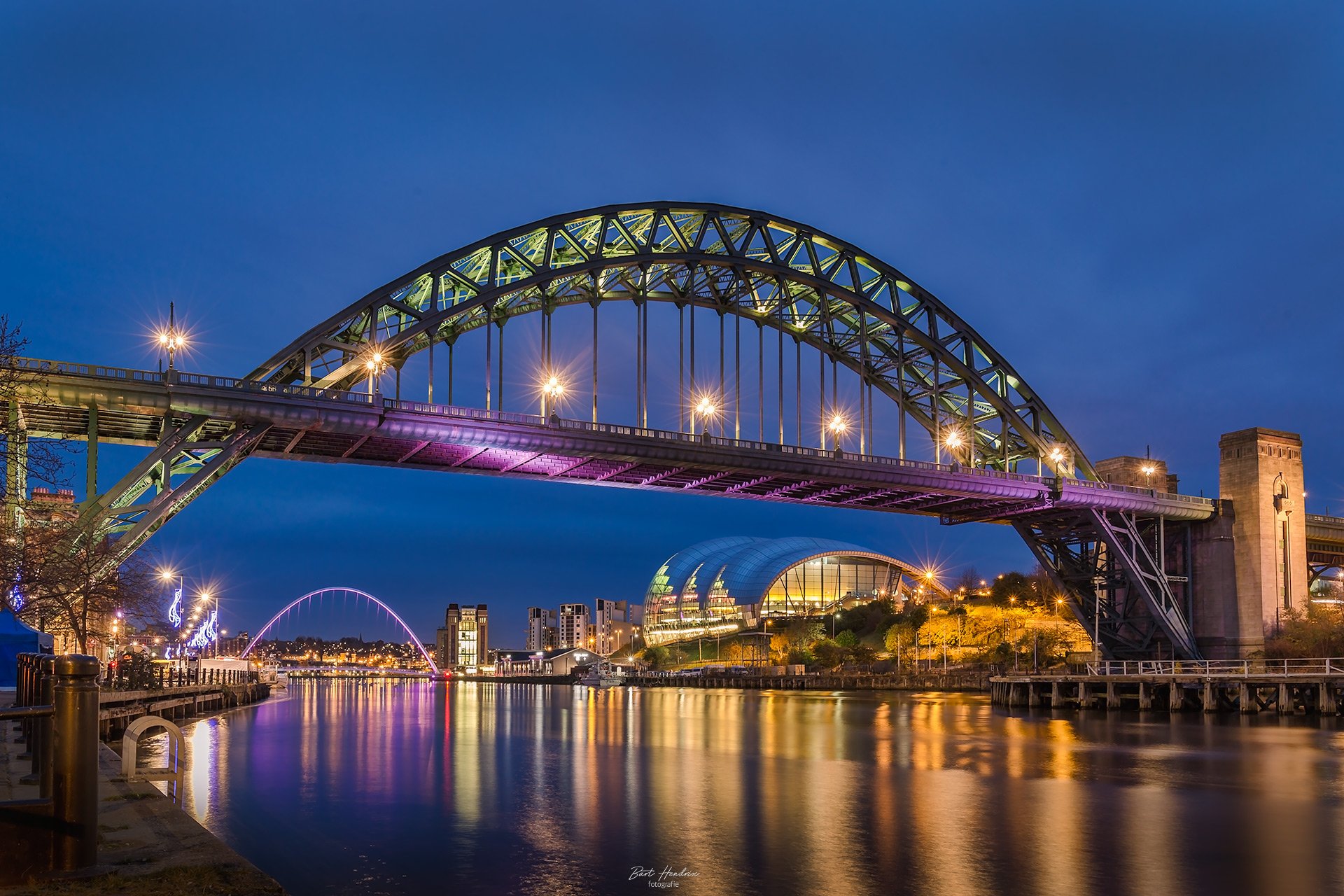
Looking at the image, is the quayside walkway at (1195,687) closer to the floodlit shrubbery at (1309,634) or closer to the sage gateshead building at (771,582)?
the floodlit shrubbery at (1309,634)

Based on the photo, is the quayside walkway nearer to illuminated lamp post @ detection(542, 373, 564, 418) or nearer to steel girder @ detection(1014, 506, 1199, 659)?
steel girder @ detection(1014, 506, 1199, 659)

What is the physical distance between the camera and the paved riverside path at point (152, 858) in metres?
9.13

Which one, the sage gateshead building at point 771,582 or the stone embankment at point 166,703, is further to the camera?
the sage gateshead building at point 771,582

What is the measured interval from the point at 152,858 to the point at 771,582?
167004 mm

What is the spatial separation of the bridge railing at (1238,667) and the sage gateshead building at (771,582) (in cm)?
9944

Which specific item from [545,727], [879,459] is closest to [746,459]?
[879,459]

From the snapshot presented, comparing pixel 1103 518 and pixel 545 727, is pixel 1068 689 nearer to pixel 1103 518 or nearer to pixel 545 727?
pixel 1103 518

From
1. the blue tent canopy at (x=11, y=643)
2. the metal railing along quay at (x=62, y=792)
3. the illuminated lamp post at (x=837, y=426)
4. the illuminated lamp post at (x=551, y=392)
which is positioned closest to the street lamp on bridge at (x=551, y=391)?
the illuminated lamp post at (x=551, y=392)

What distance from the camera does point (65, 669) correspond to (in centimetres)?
898

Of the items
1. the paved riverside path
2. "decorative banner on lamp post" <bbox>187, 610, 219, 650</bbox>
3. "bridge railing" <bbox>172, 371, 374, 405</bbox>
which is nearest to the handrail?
"bridge railing" <bbox>172, 371, 374, 405</bbox>

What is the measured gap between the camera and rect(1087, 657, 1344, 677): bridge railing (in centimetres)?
6119

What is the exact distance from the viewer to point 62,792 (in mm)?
Answer: 9047

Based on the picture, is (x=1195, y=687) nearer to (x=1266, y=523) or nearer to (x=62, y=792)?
(x=1266, y=523)

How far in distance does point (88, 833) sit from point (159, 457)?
3938 cm
